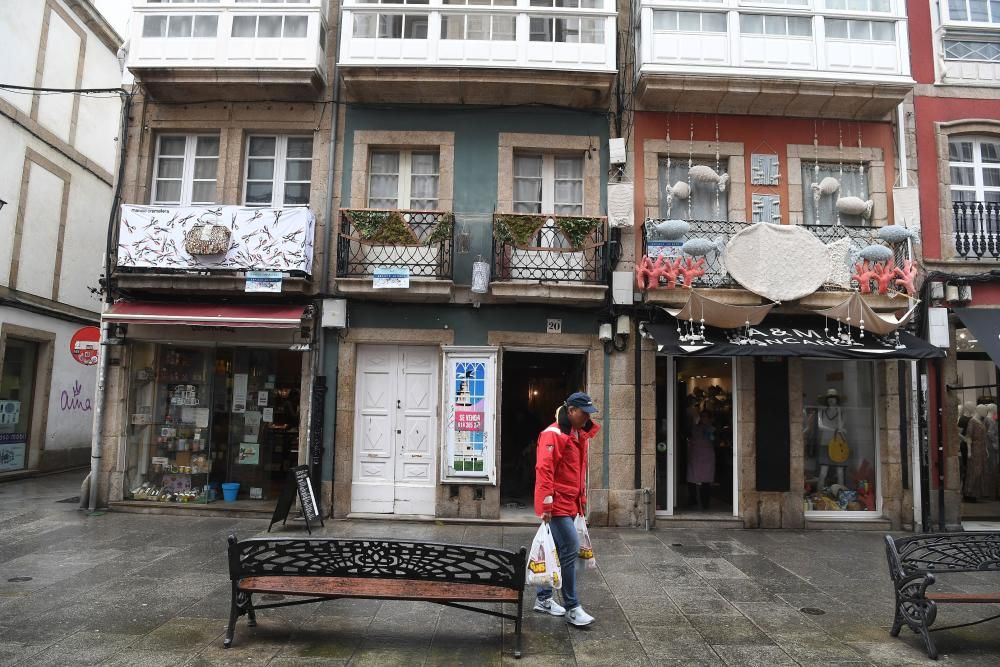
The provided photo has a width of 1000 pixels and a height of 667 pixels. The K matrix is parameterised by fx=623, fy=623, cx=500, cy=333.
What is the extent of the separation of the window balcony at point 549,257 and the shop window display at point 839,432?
12.6ft

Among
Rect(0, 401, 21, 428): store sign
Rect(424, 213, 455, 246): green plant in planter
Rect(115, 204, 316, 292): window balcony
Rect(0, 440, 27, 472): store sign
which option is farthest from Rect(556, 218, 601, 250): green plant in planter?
Rect(0, 440, 27, 472): store sign

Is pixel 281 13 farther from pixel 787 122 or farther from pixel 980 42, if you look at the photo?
pixel 980 42

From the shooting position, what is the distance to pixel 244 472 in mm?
10242

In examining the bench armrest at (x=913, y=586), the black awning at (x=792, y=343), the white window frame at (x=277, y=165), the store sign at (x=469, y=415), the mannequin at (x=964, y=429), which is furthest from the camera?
the mannequin at (x=964, y=429)

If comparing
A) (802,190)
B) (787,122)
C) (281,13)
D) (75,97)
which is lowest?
(802,190)

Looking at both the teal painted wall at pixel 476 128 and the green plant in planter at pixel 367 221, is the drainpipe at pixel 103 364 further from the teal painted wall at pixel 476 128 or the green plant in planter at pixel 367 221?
the green plant in planter at pixel 367 221

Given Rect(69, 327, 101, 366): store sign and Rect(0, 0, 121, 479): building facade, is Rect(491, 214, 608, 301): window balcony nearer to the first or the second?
Rect(69, 327, 101, 366): store sign

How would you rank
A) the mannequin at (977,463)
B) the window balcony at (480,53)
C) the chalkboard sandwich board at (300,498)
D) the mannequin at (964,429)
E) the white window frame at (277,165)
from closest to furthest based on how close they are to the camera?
the chalkboard sandwich board at (300,498) < the window balcony at (480,53) < the white window frame at (277,165) < the mannequin at (977,463) < the mannequin at (964,429)

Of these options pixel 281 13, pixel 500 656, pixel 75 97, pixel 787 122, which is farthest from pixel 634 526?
pixel 75 97

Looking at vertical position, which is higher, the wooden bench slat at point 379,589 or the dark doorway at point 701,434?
the dark doorway at point 701,434

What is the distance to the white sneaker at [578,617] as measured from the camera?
5.14m

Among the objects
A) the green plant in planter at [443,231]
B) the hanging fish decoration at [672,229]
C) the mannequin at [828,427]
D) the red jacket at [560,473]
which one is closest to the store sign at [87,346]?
the green plant in planter at [443,231]

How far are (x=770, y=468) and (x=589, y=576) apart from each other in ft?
13.8

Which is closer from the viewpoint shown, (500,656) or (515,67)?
(500,656)
